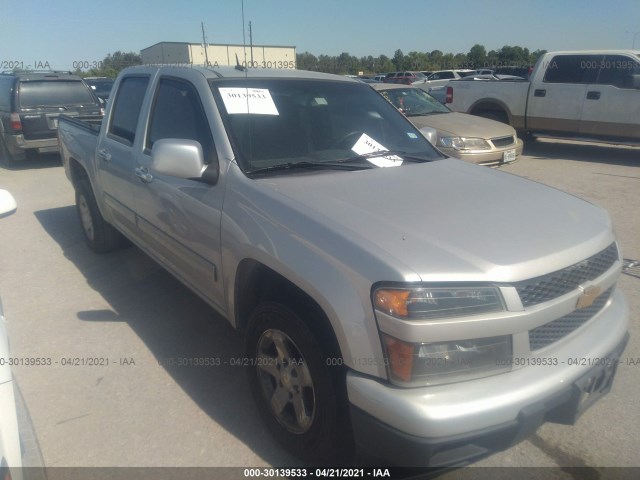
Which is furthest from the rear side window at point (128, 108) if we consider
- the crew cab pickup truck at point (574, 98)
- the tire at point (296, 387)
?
the crew cab pickup truck at point (574, 98)

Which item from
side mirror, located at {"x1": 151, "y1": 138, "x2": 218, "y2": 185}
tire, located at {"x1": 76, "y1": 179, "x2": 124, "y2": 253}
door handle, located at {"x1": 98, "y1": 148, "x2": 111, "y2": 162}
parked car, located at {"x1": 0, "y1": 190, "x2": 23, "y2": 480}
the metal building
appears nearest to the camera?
parked car, located at {"x1": 0, "y1": 190, "x2": 23, "y2": 480}

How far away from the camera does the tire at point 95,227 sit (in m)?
5.13

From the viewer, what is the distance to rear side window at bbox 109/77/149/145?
400 cm

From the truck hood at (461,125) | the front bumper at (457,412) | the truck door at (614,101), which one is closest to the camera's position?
the front bumper at (457,412)

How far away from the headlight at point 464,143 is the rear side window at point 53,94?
7445mm

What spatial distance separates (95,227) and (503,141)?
241 inches

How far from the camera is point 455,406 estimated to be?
186 centimetres

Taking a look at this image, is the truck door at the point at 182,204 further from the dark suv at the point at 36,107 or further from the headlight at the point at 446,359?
the dark suv at the point at 36,107

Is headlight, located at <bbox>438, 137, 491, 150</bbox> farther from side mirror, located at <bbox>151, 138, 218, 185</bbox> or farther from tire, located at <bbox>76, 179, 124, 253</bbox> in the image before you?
side mirror, located at <bbox>151, 138, 218, 185</bbox>

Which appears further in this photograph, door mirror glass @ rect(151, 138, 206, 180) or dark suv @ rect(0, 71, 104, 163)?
dark suv @ rect(0, 71, 104, 163)

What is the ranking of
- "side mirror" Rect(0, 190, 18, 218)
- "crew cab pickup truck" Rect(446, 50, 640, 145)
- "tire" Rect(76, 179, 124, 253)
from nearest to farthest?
1. "side mirror" Rect(0, 190, 18, 218)
2. "tire" Rect(76, 179, 124, 253)
3. "crew cab pickup truck" Rect(446, 50, 640, 145)

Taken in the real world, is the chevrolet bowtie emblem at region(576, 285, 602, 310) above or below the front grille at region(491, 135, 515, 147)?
above

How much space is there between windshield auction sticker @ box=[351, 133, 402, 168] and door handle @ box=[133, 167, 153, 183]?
1385 millimetres

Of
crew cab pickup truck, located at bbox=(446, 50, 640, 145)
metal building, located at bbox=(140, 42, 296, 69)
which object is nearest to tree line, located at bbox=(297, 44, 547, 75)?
crew cab pickup truck, located at bbox=(446, 50, 640, 145)
